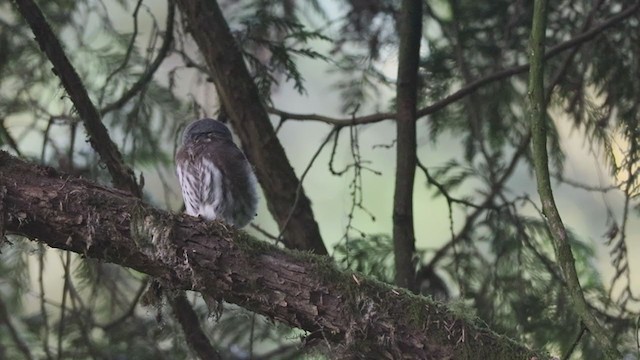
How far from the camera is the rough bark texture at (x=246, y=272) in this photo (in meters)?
2.08

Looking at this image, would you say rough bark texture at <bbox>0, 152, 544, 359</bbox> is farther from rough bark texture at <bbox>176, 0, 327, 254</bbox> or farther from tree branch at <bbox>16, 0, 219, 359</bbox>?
rough bark texture at <bbox>176, 0, 327, 254</bbox>

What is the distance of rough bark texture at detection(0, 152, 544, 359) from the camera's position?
2.08 m

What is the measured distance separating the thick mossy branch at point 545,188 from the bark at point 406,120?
1.02 metres

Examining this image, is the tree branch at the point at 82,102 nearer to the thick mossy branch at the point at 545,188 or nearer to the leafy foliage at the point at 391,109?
the leafy foliage at the point at 391,109

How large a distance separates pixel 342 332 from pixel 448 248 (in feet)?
5.82

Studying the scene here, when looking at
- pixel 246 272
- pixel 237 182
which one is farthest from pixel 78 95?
pixel 246 272

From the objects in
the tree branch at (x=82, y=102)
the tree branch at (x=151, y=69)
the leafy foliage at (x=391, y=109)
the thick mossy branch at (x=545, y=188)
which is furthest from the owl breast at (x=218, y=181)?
the thick mossy branch at (x=545, y=188)

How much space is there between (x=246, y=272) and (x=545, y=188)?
0.72m

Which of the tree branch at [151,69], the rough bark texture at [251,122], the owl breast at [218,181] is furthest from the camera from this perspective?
the tree branch at [151,69]

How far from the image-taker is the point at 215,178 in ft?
10.1

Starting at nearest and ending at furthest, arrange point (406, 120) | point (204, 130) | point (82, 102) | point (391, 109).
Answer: point (82, 102) → point (204, 130) → point (406, 120) → point (391, 109)

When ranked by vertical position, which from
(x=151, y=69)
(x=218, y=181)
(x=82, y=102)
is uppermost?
(x=151, y=69)

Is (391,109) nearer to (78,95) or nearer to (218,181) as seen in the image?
(218,181)

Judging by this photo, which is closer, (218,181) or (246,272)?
(246,272)
